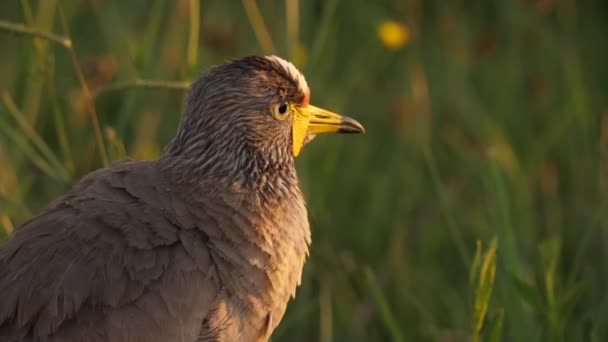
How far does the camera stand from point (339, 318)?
528 cm

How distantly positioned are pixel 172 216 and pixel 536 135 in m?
2.96

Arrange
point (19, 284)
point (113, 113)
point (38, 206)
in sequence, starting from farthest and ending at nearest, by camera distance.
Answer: point (113, 113) → point (38, 206) → point (19, 284)

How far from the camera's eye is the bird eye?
14.5 feet

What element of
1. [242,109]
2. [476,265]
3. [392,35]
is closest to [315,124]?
[242,109]

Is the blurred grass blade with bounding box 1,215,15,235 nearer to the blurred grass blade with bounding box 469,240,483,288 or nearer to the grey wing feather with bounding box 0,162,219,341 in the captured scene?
the grey wing feather with bounding box 0,162,219,341

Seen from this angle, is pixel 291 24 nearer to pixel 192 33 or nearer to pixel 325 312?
pixel 192 33

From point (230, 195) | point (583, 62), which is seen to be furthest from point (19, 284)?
point (583, 62)

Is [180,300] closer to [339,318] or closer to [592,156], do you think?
[339,318]

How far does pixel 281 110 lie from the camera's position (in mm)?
4465

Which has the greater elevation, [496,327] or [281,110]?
[281,110]

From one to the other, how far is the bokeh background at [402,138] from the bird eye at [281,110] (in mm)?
383

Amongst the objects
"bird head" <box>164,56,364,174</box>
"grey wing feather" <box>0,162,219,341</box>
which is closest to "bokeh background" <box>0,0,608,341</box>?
"bird head" <box>164,56,364,174</box>

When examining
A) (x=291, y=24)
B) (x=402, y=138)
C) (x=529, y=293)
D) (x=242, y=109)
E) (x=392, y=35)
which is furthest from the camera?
(x=402, y=138)

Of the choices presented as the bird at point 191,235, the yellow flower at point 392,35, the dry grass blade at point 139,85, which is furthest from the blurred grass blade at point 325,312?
the yellow flower at point 392,35
